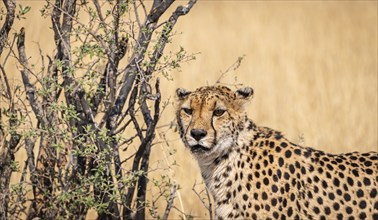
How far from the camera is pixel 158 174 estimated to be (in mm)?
9195

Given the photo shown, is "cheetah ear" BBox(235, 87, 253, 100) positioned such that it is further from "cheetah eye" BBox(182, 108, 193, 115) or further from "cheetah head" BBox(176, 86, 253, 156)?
"cheetah eye" BBox(182, 108, 193, 115)

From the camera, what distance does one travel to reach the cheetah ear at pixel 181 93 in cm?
645

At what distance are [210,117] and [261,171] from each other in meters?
0.46

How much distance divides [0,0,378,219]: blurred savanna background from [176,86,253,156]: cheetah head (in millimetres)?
1884

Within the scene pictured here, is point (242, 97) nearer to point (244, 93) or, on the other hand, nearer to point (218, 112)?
point (244, 93)

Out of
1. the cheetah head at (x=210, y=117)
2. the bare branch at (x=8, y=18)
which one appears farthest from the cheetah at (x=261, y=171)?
the bare branch at (x=8, y=18)

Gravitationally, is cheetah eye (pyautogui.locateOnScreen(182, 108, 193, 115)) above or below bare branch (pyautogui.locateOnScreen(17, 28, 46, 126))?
below

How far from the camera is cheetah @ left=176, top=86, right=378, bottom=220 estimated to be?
612 cm

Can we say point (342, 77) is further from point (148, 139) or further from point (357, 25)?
point (148, 139)

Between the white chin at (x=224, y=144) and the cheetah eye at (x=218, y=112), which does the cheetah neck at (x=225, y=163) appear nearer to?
the white chin at (x=224, y=144)

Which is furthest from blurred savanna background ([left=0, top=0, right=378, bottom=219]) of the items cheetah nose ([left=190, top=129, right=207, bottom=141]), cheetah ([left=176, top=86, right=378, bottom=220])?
cheetah nose ([left=190, top=129, right=207, bottom=141])

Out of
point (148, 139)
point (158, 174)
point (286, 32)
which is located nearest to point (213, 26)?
point (286, 32)

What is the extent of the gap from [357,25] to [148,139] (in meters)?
10.1

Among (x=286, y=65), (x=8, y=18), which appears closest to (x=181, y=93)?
(x=8, y=18)
